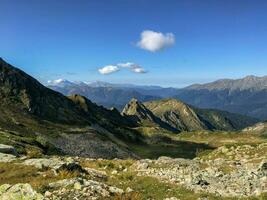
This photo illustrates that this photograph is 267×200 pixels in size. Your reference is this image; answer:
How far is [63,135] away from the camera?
483 feet

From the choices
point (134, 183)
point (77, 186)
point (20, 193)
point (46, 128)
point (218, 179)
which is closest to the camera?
point (20, 193)

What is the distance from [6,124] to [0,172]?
104 metres

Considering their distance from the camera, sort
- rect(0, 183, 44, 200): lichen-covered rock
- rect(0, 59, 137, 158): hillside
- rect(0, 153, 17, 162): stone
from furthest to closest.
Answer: rect(0, 59, 137, 158): hillside
rect(0, 153, 17, 162): stone
rect(0, 183, 44, 200): lichen-covered rock

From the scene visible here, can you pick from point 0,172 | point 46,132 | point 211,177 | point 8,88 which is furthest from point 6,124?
point 211,177

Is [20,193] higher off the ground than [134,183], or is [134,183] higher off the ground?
[20,193]

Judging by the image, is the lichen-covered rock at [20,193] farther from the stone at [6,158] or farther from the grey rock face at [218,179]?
the stone at [6,158]

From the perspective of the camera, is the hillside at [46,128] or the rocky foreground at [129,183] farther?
the hillside at [46,128]

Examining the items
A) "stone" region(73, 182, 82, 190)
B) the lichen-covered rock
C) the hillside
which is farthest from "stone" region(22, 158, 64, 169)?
the hillside

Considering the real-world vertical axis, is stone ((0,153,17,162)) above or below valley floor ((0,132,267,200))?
below

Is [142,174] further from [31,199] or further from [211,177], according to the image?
[31,199]

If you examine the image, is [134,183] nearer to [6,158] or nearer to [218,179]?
[218,179]

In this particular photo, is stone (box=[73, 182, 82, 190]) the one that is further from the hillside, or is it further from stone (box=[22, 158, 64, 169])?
the hillside

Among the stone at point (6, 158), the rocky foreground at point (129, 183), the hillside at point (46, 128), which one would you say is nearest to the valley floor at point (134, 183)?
the rocky foreground at point (129, 183)

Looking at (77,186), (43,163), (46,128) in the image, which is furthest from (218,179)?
(46,128)
